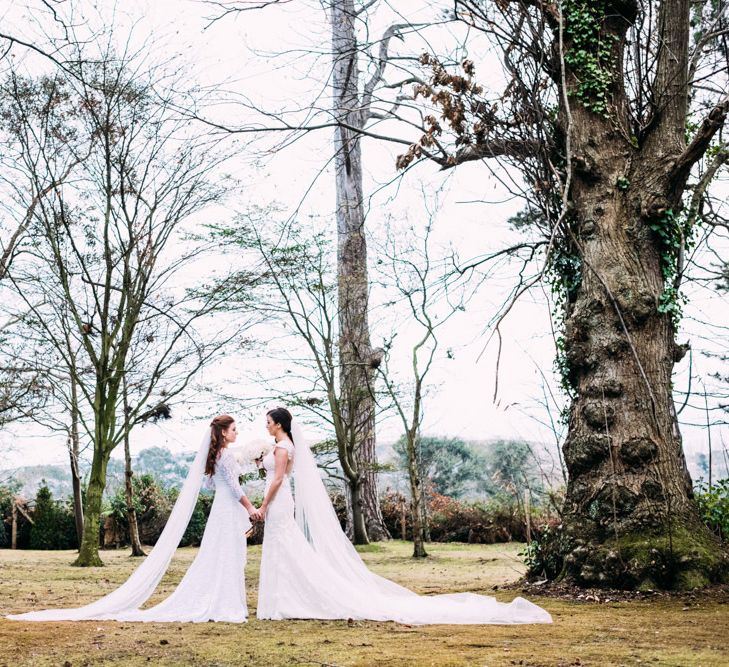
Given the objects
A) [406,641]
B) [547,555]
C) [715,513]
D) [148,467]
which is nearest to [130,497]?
[547,555]

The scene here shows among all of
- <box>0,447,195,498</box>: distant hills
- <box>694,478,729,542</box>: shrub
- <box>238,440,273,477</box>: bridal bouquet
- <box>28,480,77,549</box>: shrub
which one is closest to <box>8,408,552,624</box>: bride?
<box>238,440,273,477</box>: bridal bouquet

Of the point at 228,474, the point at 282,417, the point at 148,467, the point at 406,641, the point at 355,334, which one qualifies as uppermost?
the point at 355,334

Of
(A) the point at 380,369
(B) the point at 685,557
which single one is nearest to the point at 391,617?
(B) the point at 685,557

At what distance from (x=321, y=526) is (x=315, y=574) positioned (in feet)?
1.74

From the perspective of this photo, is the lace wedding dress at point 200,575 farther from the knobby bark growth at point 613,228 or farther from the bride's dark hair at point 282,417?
the knobby bark growth at point 613,228

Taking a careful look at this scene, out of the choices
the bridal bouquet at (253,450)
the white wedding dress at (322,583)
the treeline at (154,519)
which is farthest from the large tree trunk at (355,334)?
the white wedding dress at (322,583)

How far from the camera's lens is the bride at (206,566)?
7.17m

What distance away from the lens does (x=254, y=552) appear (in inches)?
712

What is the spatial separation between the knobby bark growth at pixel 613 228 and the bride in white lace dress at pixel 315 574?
5.93 ft

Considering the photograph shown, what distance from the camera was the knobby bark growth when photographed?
26.7ft

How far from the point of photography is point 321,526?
768 centimetres

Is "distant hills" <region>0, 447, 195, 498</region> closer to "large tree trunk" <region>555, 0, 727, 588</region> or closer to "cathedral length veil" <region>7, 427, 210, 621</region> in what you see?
"cathedral length veil" <region>7, 427, 210, 621</region>

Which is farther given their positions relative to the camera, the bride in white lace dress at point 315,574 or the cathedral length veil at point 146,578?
the cathedral length veil at point 146,578

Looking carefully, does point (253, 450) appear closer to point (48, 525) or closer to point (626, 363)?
point (626, 363)
